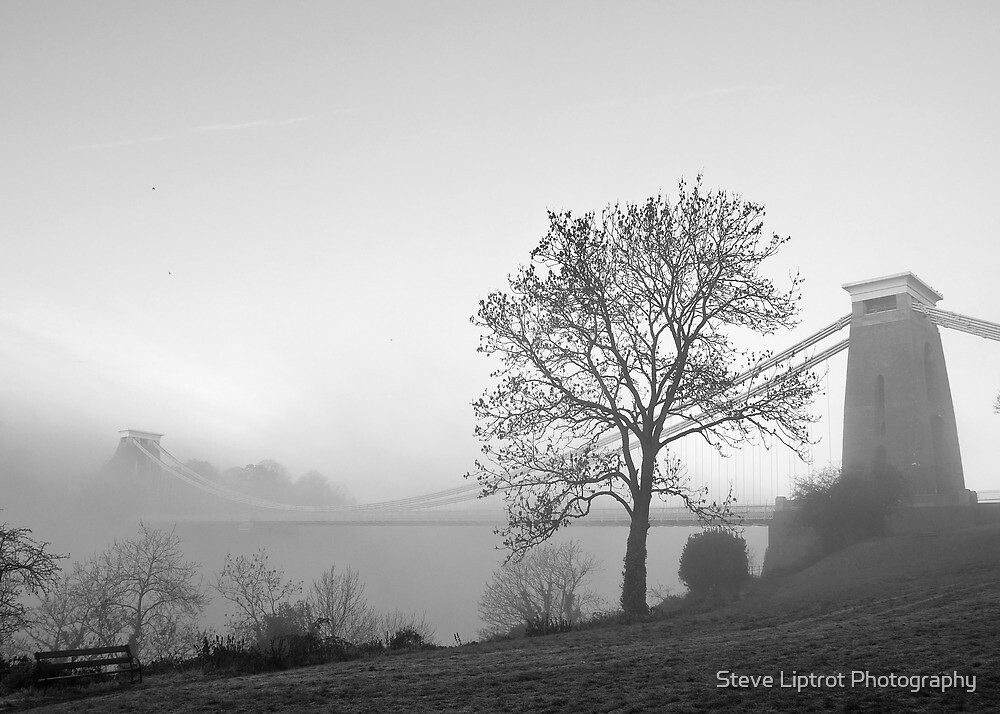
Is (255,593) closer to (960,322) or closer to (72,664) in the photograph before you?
(72,664)

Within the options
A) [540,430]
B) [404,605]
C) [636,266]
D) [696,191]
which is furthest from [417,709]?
[404,605]

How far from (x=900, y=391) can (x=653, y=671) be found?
43.0 metres

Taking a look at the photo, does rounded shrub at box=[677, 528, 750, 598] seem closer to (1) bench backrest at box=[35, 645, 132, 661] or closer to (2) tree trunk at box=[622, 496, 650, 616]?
(2) tree trunk at box=[622, 496, 650, 616]

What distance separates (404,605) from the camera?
65375 mm

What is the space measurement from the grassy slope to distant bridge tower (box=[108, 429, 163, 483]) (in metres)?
105

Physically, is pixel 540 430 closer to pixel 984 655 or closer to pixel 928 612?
pixel 928 612

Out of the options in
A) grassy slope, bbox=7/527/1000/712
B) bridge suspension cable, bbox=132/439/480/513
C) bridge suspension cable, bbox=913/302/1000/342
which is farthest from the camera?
bridge suspension cable, bbox=132/439/480/513

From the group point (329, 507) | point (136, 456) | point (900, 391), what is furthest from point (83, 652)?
point (136, 456)

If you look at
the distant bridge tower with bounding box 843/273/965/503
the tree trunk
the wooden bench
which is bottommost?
the wooden bench

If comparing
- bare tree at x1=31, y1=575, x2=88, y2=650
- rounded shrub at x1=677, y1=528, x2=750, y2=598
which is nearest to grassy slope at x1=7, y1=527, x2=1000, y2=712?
rounded shrub at x1=677, y1=528, x2=750, y2=598

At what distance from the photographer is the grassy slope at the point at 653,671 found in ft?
26.6

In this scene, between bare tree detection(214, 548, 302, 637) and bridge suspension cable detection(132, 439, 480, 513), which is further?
bridge suspension cable detection(132, 439, 480, 513)

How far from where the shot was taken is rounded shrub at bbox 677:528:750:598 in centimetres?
3403

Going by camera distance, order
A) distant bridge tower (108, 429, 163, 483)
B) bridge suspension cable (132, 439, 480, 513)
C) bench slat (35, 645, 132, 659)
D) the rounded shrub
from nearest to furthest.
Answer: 1. bench slat (35, 645, 132, 659)
2. the rounded shrub
3. bridge suspension cable (132, 439, 480, 513)
4. distant bridge tower (108, 429, 163, 483)
